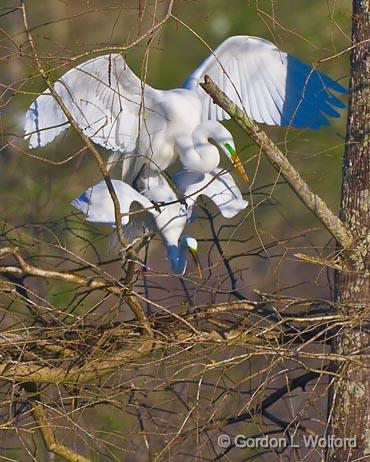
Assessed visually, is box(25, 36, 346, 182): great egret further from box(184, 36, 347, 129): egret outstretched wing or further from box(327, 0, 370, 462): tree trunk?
box(327, 0, 370, 462): tree trunk

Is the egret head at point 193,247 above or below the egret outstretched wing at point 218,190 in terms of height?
below

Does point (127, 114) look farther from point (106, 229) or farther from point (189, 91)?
point (106, 229)

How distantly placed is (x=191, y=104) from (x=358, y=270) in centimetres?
110

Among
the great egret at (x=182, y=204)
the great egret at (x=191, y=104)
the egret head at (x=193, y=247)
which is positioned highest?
the great egret at (x=191, y=104)

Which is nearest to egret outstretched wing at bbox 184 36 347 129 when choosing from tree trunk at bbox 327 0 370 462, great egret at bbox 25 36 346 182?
great egret at bbox 25 36 346 182

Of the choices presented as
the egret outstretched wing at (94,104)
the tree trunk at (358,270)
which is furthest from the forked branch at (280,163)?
the egret outstretched wing at (94,104)

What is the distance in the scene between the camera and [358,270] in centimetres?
199

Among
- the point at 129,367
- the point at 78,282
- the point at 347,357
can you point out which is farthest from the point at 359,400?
the point at 78,282

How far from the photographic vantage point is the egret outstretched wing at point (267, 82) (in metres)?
2.87

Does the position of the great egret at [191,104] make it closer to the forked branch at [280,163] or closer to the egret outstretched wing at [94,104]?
the egret outstretched wing at [94,104]

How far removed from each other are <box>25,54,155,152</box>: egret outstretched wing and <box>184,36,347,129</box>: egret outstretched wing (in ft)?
0.66

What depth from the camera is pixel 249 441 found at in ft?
6.91

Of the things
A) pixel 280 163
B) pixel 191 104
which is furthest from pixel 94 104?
pixel 280 163

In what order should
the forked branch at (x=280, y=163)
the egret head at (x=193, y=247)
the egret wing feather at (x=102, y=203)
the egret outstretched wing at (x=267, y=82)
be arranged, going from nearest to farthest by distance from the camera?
the forked branch at (x=280, y=163)
the egret wing feather at (x=102, y=203)
the egret head at (x=193, y=247)
the egret outstretched wing at (x=267, y=82)
